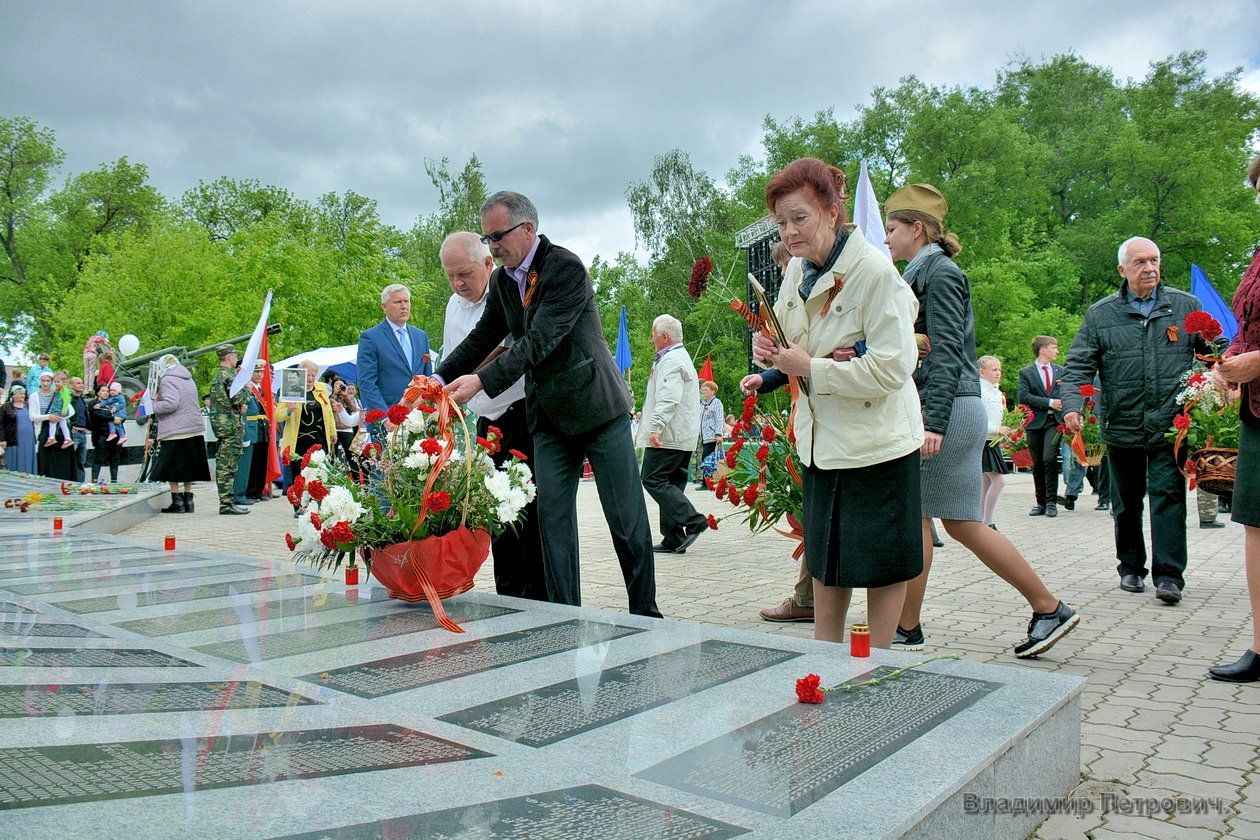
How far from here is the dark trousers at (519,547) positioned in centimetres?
532

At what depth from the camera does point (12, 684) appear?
3158mm

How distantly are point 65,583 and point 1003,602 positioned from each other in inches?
210

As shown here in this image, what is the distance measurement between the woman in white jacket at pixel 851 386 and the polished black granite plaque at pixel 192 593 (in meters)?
2.97

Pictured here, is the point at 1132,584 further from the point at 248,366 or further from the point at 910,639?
the point at 248,366

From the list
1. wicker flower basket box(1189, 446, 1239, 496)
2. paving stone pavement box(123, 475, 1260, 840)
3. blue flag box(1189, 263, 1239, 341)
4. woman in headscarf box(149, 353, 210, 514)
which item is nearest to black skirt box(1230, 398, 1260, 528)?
paving stone pavement box(123, 475, 1260, 840)

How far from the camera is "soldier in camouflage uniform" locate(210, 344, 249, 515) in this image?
13.0 m

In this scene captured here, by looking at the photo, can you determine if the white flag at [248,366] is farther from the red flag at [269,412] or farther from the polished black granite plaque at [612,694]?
the polished black granite plaque at [612,694]

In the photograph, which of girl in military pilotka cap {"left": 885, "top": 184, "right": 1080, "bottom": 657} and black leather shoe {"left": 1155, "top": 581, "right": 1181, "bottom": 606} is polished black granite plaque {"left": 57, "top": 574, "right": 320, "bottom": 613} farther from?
black leather shoe {"left": 1155, "top": 581, "right": 1181, "bottom": 606}

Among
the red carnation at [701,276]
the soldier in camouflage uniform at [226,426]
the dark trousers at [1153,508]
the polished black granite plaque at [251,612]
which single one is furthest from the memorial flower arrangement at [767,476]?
the soldier in camouflage uniform at [226,426]

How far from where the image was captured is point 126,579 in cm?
549

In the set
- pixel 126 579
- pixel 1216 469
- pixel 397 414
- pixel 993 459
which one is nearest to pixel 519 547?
pixel 397 414

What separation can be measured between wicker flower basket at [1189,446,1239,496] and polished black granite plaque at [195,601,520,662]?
3.55 m

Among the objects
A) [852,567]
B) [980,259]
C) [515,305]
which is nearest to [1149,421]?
[852,567]

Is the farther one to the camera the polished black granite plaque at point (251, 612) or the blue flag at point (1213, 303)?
the blue flag at point (1213, 303)
